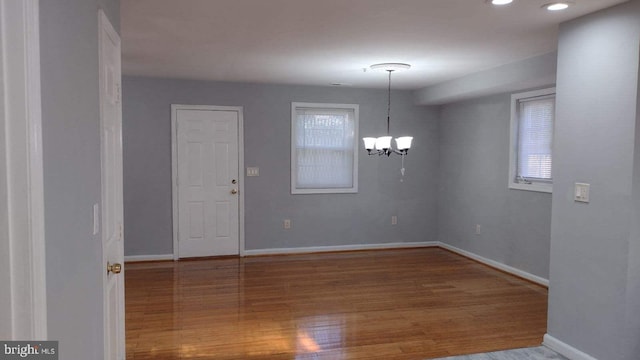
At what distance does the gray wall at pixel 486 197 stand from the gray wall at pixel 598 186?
6.03 feet

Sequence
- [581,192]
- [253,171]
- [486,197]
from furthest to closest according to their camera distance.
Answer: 1. [253,171]
2. [486,197]
3. [581,192]

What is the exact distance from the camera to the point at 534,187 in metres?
5.06

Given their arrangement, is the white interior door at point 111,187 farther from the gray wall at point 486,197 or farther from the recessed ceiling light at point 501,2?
the gray wall at point 486,197

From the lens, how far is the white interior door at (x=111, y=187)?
2.09 meters

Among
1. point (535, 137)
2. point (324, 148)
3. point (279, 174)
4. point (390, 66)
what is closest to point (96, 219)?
point (390, 66)

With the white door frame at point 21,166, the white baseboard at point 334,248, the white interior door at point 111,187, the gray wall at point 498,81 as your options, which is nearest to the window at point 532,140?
the gray wall at point 498,81

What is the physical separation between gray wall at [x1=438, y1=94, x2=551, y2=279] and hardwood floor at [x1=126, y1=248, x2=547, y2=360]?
1.04 ft

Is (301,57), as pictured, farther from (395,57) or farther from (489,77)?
(489,77)

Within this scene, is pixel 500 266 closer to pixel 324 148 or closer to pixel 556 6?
pixel 324 148

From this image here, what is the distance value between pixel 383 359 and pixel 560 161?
1821 millimetres

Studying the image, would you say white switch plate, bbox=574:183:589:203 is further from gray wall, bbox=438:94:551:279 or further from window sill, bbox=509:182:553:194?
gray wall, bbox=438:94:551:279

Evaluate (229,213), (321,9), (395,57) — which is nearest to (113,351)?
(321,9)

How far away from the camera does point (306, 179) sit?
6469 mm

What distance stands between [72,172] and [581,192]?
2.92 m
